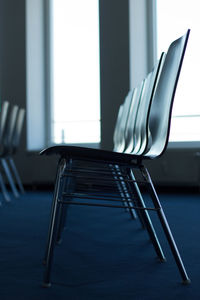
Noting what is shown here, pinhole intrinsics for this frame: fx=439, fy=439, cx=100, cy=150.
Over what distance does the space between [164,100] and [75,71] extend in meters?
4.59

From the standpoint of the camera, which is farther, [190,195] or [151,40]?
[151,40]

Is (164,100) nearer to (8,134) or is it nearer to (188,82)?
(8,134)

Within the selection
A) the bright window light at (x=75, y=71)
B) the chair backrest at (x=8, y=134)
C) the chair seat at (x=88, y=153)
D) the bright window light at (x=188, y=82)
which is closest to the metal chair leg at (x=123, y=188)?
the chair seat at (x=88, y=153)

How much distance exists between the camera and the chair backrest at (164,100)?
136 centimetres

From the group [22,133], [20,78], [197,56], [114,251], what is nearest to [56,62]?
[20,78]

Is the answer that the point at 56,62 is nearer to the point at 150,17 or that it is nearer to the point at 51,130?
the point at 51,130

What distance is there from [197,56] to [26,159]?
2505 millimetres

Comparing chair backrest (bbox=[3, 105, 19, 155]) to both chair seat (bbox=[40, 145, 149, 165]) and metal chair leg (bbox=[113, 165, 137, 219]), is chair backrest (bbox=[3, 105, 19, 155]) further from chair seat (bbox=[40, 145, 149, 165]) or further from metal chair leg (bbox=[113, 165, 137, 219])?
chair seat (bbox=[40, 145, 149, 165])

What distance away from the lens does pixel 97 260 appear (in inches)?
68.7

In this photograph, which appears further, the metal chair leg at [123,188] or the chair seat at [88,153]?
the metal chair leg at [123,188]

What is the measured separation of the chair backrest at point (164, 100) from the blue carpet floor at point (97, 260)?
1.37 feet

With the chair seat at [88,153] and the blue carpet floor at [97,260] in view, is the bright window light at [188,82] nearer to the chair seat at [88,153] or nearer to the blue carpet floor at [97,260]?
the blue carpet floor at [97,260]

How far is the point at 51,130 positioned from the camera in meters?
6.04

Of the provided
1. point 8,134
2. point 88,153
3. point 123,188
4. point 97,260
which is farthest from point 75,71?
point 88,153
